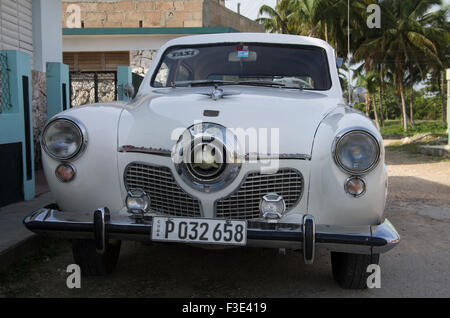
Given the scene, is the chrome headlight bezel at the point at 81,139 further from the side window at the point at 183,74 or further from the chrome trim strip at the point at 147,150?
the side window at the point at 183,74

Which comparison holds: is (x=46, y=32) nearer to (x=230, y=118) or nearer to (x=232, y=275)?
(x=232, y=275)

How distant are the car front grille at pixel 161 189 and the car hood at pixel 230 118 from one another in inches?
5.1

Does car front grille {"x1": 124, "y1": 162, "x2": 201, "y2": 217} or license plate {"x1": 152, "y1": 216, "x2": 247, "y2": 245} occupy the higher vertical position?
car front grille {"x1": 124, "y1": 162, "x2": 201, "y2": 217}

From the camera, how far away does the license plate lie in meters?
2.61

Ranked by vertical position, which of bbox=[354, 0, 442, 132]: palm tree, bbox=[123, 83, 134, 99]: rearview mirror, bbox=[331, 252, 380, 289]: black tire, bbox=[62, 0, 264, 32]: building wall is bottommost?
bbox=[331, 252, 380, 289]: black tire

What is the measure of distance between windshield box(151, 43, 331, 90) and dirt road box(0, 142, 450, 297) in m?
1.33

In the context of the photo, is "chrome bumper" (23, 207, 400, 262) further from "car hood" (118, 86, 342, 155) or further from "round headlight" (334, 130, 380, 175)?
"car hood" (118, 86, 342, 155)

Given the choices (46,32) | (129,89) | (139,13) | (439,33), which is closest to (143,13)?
(139,13)

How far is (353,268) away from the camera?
305cm

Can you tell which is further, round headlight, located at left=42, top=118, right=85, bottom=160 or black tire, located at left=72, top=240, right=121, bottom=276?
black tire, located at left=72, top=240, right=121, bottom=276

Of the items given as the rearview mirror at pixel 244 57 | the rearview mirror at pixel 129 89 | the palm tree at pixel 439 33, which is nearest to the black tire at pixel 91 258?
the rearview mirror at pixel 129 89

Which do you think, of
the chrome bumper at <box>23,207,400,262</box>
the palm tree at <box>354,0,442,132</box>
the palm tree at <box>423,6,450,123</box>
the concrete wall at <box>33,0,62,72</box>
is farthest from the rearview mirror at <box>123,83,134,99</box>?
the palm tree at <box>423,6,450,123</box>

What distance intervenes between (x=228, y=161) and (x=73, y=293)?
4.27 ft
